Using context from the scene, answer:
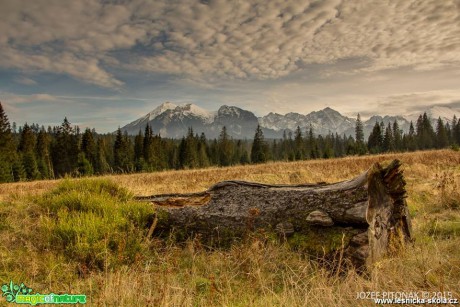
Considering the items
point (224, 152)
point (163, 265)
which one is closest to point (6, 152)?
point (163, 265)

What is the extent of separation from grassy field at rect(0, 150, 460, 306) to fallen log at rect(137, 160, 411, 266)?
25 centimetres

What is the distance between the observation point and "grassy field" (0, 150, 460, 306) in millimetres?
2975

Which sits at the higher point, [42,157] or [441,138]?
[441,138]

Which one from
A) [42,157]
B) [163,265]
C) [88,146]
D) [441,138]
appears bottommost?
[163,265]

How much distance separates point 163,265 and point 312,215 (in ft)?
7.48

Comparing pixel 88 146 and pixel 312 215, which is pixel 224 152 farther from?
pixel 312 215

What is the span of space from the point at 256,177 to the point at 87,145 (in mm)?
56237

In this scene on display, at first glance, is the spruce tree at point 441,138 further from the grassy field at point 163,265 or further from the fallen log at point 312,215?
the fallen log at point 312,215

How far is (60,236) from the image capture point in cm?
441

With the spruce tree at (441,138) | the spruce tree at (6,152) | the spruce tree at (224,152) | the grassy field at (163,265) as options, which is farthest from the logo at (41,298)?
the spruce tree at (441,138)

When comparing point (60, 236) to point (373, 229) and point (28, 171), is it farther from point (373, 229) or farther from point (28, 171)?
point (28, 171)

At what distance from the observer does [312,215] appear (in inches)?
168

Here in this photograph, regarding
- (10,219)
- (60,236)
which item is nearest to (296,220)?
(60,236)

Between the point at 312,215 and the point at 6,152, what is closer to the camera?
the point at 312,215
